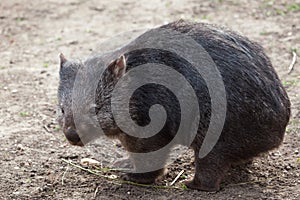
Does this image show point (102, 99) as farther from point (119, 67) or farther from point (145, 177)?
point (145, 177)

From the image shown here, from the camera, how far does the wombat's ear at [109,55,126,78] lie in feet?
17.4

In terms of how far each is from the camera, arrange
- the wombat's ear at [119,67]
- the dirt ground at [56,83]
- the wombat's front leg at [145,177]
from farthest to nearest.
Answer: the wombat's front leg at [145,177] → the dirt ground at [56,83] → the wombat's ear at [119,67]

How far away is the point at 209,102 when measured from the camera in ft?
17.3

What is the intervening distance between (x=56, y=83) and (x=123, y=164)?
2.08m

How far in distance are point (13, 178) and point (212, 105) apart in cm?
205

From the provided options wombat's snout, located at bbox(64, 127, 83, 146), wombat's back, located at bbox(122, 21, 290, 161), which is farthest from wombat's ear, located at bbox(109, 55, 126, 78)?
wombat's snout, located at bbox(64, 127, 83, 146)

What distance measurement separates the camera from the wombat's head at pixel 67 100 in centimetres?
523

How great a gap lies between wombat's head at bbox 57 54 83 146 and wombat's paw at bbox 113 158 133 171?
2.70 feet

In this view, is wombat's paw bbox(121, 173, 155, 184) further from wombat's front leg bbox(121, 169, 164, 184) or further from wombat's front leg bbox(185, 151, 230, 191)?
wombat's front leg bbox(185, 151, 230, 191)

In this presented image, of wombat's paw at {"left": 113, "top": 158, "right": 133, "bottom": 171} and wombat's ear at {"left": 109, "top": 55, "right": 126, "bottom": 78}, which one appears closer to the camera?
wombat's ear at {"left": 109, "top": 55, "right": 126, "bottom": 78}

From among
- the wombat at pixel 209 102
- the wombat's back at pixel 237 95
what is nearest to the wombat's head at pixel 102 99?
the wombat at pixel 209 102

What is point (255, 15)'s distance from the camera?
31.7ft

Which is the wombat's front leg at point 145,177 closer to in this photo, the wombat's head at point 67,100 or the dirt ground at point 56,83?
the dirt ground at point 56,83

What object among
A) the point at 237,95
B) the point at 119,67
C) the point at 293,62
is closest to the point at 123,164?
the point at 119,67
